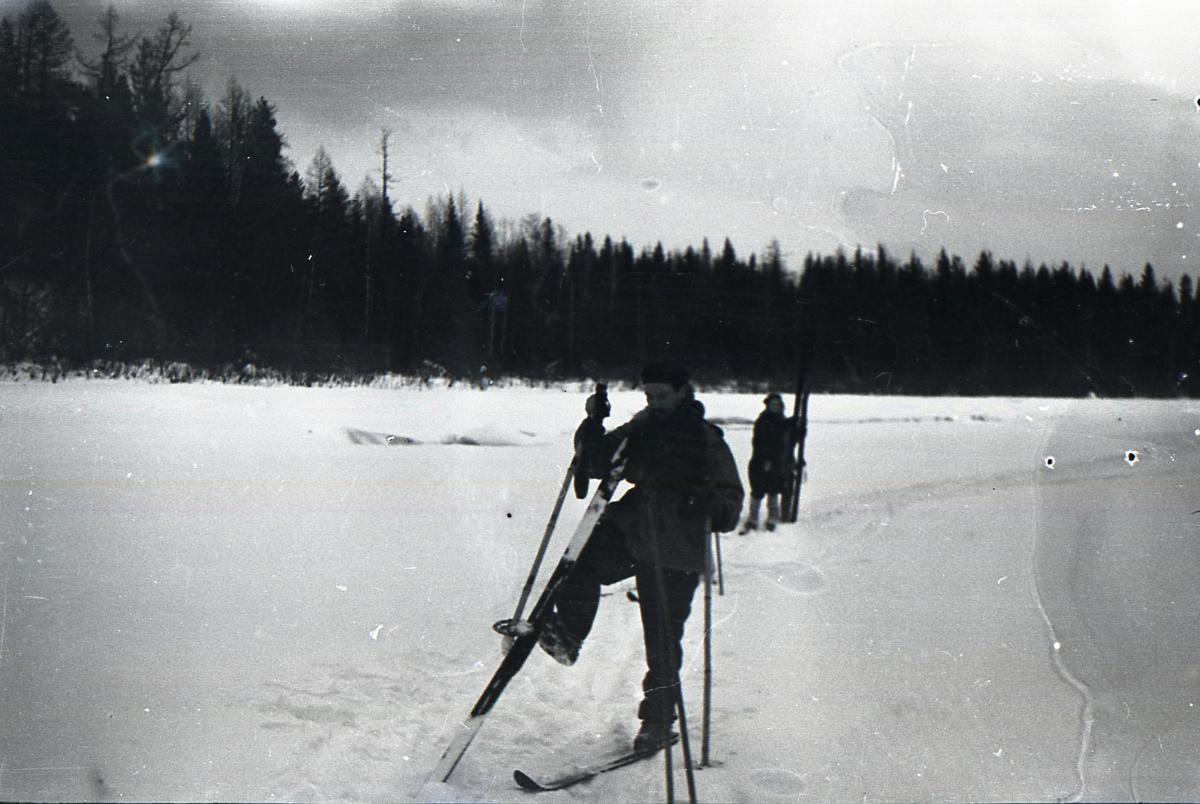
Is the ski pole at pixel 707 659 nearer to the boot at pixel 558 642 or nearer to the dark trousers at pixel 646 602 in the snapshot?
the dark trousers at pixel 646 602

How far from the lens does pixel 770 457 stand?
7.86 feet

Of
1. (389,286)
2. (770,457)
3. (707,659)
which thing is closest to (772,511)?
(770,457)

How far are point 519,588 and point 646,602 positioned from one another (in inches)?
17.5

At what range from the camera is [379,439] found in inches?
96.7

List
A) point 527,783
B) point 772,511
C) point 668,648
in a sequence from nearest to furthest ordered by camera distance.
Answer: point 527,783 → point 668,648 → point 772,511

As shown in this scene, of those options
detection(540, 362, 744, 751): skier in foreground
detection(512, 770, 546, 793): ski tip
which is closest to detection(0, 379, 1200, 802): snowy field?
detection(512, 770, 546, 793): ski tip

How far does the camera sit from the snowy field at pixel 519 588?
2203 mm

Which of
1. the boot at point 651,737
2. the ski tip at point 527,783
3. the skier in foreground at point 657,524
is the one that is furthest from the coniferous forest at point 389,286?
the ski tip at point 527,783

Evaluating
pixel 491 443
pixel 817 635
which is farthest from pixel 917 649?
pixel 491 443

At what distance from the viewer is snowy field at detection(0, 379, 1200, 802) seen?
220 cm

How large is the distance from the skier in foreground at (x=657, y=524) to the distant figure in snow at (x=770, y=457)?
0.25 meters

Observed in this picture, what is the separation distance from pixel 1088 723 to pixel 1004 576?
49 centimetres

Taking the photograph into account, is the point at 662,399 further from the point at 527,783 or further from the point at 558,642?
the point at 527,783

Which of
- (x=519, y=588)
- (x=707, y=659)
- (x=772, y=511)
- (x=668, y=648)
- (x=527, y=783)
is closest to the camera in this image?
(x=527, y=783)
